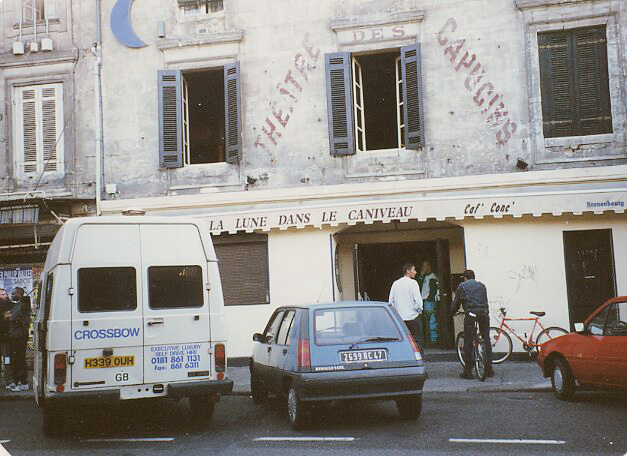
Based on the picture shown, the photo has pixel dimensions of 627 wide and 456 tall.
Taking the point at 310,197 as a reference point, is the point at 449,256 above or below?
below

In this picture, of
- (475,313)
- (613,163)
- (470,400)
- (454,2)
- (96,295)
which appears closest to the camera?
(96,295)

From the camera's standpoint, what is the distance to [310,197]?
14430 mm

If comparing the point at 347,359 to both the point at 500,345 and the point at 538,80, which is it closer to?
the point at 500,345

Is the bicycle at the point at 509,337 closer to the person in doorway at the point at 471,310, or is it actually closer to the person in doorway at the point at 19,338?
the person in doorway at the point at 471,310

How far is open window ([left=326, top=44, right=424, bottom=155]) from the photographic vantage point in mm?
14375

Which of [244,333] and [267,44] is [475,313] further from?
[267,44]

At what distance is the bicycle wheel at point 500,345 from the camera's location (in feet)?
43.4

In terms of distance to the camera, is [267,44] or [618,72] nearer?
[618,72]

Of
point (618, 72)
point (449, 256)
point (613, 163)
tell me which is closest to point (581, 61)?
point (618, 72)

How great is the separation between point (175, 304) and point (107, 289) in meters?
0.79

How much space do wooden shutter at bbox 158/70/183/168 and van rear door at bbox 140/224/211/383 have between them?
704 cm

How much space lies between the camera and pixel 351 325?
8.23m

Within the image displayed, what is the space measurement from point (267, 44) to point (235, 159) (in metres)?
2.54

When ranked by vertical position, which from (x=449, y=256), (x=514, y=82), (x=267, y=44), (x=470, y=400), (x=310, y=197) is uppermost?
(x=267, y=44)
